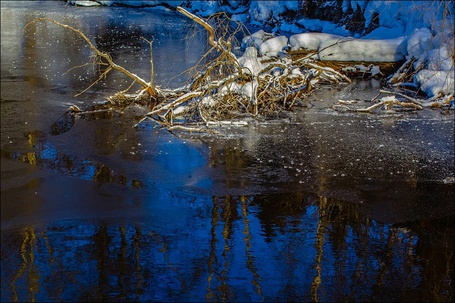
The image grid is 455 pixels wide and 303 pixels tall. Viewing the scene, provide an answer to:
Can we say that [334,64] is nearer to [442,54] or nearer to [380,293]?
[442,54]

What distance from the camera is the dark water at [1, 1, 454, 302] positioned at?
4.93 m

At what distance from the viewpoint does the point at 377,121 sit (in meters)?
10.3

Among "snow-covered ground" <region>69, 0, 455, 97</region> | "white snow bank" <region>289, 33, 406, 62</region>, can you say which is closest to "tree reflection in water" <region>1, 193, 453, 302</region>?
"snow-covered ground" <region>69, 0, 455, 97</region>

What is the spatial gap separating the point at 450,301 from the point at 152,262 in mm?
2582

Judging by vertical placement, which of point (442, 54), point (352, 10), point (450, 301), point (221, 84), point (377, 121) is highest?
point (352, 10)

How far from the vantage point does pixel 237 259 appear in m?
5.29

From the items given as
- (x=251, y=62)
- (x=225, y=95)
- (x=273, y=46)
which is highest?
(x=273, y=46)

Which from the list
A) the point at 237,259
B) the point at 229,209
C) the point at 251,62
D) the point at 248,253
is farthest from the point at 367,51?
the point at 237,259

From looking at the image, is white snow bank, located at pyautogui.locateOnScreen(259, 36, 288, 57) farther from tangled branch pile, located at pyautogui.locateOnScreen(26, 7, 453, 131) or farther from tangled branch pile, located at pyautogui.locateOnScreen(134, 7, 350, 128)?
tangled branch pile, located at pyautogui.locateOnScreen(134, 7, 350, 128)

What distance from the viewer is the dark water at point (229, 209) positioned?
493 cm

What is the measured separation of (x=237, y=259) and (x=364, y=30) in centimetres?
2003

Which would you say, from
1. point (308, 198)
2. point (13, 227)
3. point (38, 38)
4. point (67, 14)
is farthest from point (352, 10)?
point (13, 227)

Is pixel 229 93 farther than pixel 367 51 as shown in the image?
No

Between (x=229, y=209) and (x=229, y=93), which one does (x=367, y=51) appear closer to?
(x=229, y=93)
